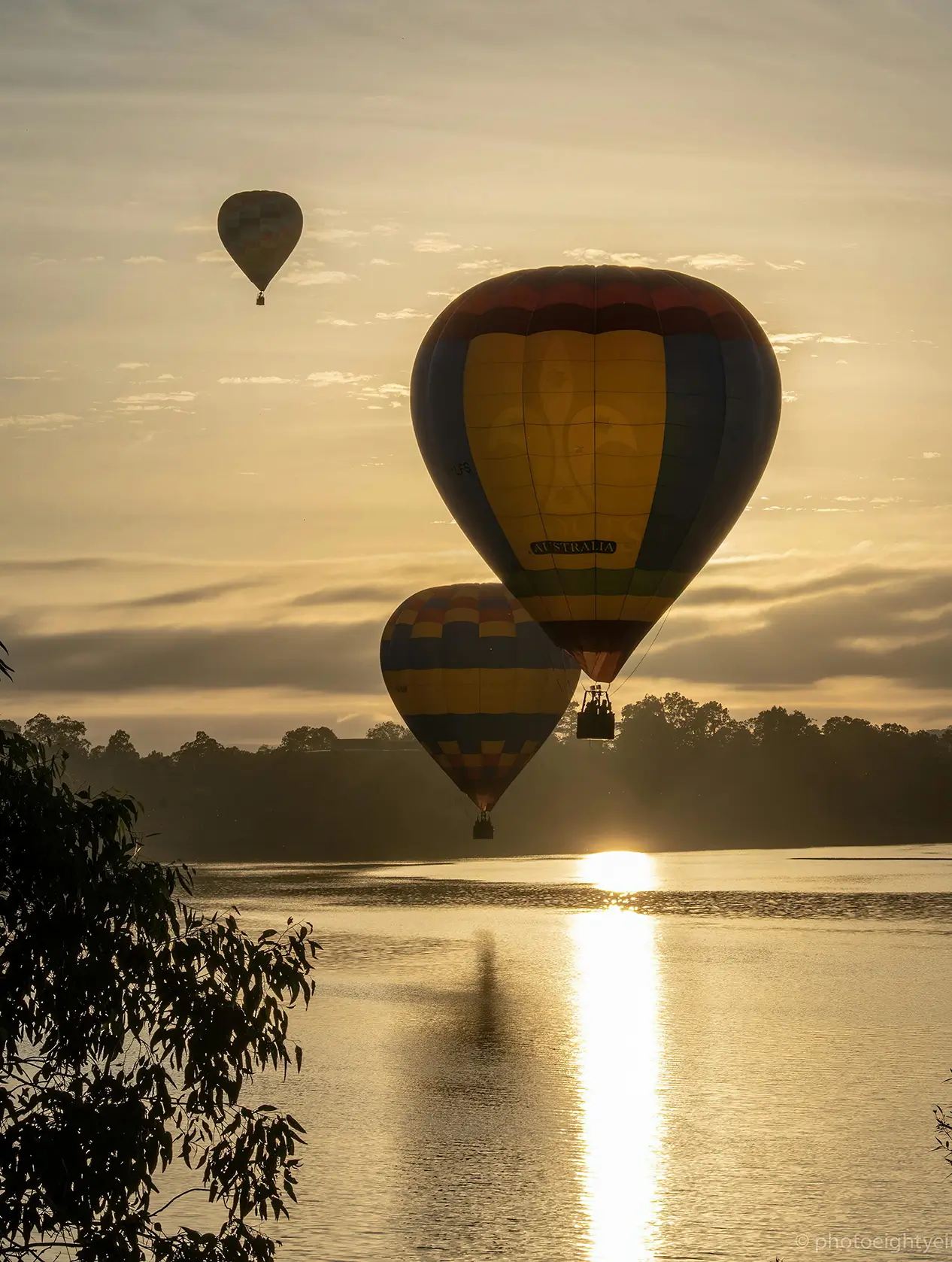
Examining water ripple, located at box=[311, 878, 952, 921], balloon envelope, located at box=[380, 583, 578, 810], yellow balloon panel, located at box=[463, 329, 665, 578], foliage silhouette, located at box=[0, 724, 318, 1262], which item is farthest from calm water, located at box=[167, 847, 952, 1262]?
foliage silhouette, located at box=[0, 724, 318, 1262]

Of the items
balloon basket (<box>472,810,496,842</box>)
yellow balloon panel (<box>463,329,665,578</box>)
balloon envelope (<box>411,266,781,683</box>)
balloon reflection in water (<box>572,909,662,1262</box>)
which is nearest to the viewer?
balloon reflection in water (<box>572,909,662,1262</box>)

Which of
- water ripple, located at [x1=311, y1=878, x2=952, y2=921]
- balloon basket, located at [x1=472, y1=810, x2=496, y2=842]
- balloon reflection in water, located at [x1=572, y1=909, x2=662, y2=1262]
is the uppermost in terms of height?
balloon basket, located at [x1=472, y1=810, x2=496, y2=842]

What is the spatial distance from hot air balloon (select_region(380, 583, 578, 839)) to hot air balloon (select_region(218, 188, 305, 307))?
14.9 meters

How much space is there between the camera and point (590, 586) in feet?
132

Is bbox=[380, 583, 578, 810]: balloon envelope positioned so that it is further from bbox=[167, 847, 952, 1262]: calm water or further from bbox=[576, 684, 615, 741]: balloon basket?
bbox=[576, 684, 615, 741]: balloon basket

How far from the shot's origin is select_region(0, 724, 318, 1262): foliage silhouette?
448 inches

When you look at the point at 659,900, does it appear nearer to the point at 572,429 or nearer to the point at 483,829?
the point at 483,829

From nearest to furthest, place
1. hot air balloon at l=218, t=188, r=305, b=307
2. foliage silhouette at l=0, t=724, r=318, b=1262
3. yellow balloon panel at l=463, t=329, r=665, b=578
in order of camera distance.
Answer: foliage silhouette at l=0, t=724, r=318, b=1262
yellow balloon panel at l=463, t=329, r=665, b=578
hot air balloon at l=218, t=188, r=305, b=307

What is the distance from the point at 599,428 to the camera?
39.2 meters

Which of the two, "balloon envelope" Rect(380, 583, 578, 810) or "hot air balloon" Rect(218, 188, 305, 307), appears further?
"balloon envelope" Rect(380, 583, 578, 810)

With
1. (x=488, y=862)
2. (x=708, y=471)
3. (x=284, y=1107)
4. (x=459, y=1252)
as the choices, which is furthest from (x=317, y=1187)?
(x=488, y=862)

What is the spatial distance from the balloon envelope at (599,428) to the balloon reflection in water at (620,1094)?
1120 cm

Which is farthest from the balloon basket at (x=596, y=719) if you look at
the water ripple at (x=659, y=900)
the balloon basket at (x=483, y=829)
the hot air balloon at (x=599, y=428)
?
the water ripple at (x=659, y=900)

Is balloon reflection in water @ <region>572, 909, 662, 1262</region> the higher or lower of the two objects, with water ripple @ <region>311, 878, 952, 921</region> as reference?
lower
